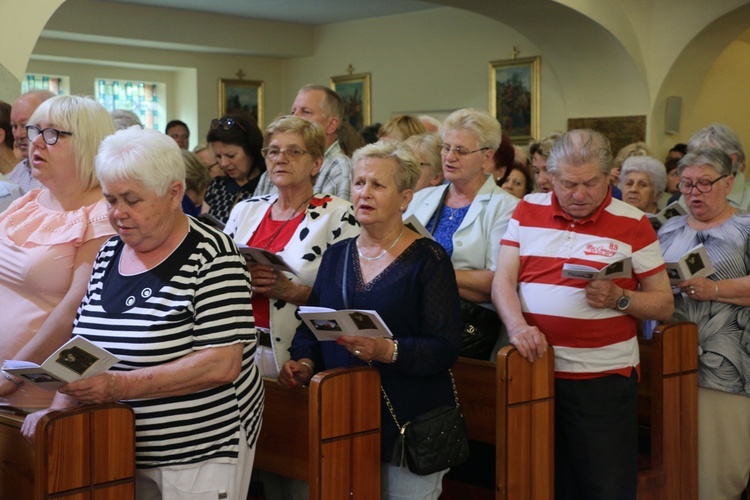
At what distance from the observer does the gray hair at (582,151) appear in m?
3.60

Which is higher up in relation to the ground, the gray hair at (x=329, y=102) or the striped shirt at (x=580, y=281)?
the gray hair at (x=329, y=102)

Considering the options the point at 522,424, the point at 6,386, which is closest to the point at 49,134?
the point at 6,386

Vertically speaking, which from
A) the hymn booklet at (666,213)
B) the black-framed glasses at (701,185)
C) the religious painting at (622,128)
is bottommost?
the hymn booklet at (666,213)

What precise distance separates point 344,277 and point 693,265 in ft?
5.85

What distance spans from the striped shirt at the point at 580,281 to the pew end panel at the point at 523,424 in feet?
0.38

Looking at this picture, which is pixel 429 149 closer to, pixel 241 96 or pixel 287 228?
pixel 287 228

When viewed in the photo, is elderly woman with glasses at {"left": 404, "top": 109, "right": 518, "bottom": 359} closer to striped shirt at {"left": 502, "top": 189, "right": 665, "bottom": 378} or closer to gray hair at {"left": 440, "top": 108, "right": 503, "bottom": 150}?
gray hair at {"left": 440, "top": 108, "right": 503, "bottom": 150}

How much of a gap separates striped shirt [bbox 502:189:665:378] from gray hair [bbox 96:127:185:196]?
1.57 m

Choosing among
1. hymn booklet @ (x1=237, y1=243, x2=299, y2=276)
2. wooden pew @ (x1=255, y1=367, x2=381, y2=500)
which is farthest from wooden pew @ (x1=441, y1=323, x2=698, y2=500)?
hymn booklet @ (x1=237, y1=243, x2=299, y2=276)

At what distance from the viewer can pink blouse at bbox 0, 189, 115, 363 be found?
117 inches

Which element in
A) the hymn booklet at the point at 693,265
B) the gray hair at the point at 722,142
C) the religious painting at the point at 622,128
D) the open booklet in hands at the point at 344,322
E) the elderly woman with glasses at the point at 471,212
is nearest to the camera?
the open booklet in hands at the point at 344,322

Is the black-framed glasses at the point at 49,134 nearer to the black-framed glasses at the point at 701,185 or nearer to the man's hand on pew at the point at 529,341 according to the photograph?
the man's hand on pew at the point at 529,341

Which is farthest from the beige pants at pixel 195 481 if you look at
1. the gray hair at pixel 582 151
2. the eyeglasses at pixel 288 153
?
the gray hair at pixel 582 151

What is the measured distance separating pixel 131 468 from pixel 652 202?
14.7 ft
